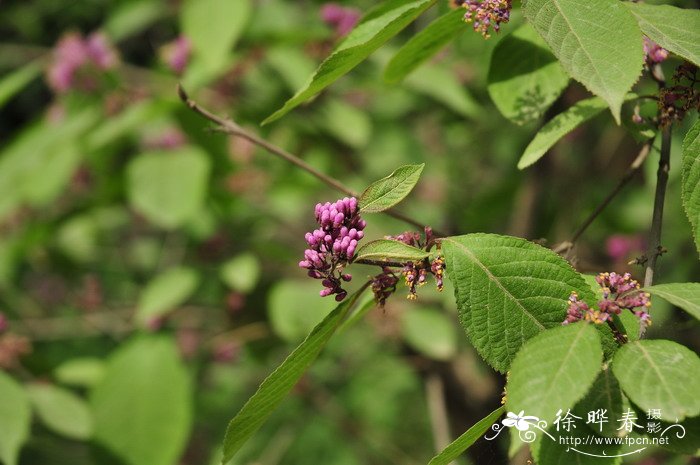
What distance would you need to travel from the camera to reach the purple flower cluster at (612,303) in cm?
77

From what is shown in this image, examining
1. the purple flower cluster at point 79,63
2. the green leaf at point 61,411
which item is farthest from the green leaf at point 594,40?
the purple flower cluster at point 79,63

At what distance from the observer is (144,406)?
2.23 metres

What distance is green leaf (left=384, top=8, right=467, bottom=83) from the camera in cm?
103

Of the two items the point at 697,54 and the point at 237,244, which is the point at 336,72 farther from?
the point at 237,244

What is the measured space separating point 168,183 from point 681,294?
1676 mm

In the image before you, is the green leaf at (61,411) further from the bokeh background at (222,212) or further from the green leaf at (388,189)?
the green leaf at (388,189)

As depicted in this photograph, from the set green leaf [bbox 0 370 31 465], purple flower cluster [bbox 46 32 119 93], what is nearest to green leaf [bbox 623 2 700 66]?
green leaf [bbox 0 370 31 465]

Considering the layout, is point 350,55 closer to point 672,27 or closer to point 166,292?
point 672,27

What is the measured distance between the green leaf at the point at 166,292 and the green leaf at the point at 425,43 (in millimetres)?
1360

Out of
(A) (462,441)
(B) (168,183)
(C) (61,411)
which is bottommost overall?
(C) (61,411)

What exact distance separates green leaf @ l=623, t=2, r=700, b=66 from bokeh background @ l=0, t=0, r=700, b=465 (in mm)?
858

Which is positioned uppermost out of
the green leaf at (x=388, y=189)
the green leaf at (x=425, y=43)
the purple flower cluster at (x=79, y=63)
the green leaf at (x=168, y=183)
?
the green leaf at (x=425, y=43)

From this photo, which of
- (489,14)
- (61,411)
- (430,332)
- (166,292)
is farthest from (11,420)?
(489,14)

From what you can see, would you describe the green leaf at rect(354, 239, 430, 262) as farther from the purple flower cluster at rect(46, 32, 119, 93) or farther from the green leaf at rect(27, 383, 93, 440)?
the purple flower cluster at rect(46, 32, 119, 93)
